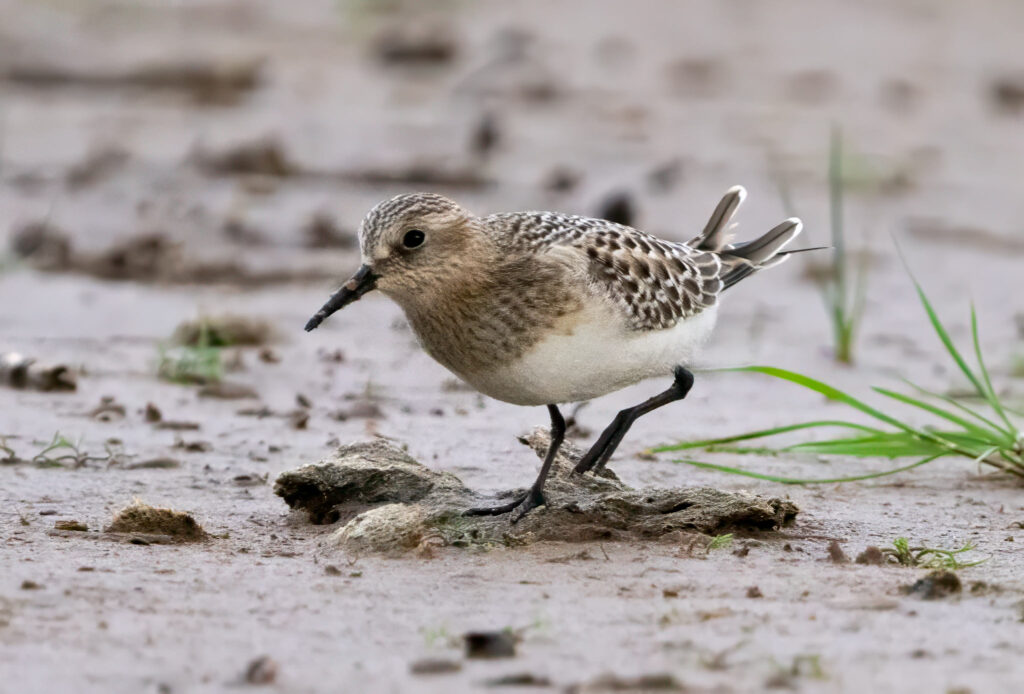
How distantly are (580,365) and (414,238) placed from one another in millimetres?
688

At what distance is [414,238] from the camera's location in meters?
5.27

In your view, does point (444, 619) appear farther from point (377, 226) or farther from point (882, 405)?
point (882, 405)

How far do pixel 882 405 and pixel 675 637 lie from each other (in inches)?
149

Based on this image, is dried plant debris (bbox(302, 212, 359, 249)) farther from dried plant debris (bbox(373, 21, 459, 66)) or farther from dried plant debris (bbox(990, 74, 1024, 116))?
dried plant debris (bbox(990, 74, 1024, 116))

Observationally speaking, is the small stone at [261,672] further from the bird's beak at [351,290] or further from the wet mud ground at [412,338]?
the bird's beak at [351,290]

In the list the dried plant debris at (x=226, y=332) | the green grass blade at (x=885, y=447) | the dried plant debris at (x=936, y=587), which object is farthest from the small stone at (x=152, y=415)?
the dried plant debris at (x=936, y=587)

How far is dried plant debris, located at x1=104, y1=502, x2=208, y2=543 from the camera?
4965mm

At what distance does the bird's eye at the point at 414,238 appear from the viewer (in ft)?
17.3

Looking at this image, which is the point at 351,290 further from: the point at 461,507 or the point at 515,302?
the point at 461,507

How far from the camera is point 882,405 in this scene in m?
7.49

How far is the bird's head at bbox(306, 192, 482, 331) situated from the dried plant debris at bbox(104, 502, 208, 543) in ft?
2.42

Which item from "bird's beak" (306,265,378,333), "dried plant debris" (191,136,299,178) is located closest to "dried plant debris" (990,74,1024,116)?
"dried plant debris" (191,136,299,178)

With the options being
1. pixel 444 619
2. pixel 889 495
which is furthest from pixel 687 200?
pixel 444 619

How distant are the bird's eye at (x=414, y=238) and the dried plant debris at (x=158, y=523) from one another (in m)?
1.13
